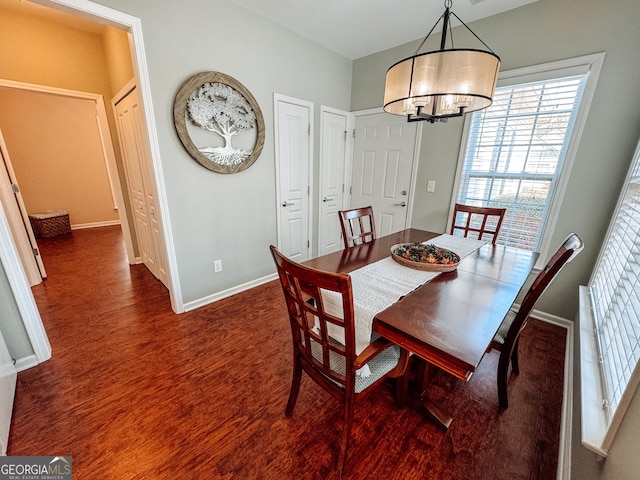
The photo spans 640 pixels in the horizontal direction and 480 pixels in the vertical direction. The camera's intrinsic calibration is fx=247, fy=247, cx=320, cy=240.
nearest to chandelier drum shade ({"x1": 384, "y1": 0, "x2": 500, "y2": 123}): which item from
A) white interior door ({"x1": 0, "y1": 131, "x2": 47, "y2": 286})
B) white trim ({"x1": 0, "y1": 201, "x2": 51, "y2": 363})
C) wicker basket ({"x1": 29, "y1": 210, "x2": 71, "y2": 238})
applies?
white trim ({"x1": 0, "y1": 201, "x2": 51, "y2": 363})

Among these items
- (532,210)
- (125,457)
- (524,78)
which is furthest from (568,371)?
(125,457)

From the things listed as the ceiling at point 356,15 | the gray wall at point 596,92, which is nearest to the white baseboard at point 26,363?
the ceiling at point 356,15

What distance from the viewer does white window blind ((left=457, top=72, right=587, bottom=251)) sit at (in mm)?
2055

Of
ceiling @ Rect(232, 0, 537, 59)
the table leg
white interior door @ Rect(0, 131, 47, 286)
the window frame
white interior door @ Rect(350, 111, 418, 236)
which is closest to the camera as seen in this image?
the table leg

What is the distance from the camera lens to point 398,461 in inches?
45.6

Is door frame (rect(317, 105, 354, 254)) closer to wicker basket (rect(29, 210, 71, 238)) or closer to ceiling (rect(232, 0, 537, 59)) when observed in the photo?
ceiling (rect(232, 0, 537, 59))

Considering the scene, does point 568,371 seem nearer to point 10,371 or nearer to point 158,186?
point 158,186

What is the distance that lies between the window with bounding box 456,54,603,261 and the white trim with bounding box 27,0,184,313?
9.22ft

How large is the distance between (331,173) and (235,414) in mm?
2798

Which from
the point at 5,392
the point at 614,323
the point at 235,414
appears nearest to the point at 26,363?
the point at 5,392

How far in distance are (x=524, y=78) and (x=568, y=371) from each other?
7.63 ft

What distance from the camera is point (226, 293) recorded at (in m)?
2.60

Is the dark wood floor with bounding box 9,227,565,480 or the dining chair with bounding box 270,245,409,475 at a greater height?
the dining chair with bounding box 270,245,409,475

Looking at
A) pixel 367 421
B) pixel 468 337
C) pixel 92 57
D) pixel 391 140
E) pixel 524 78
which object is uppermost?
pixel 92 57
